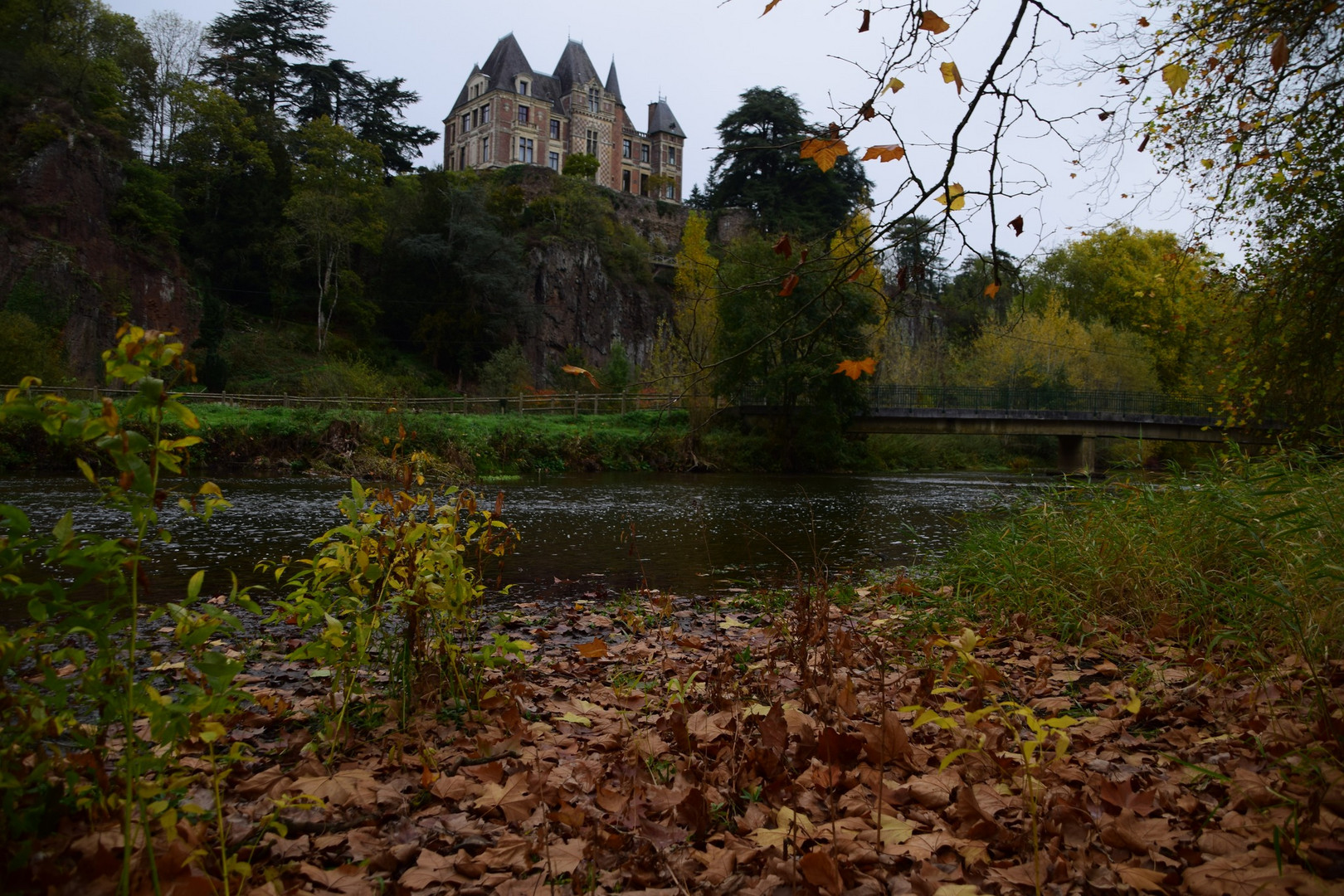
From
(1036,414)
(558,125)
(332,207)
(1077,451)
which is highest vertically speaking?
(558,125)

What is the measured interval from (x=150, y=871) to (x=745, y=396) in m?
29.4

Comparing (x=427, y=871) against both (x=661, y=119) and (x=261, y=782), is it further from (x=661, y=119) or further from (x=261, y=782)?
(x=661, y=119)

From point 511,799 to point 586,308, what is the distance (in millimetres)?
51214

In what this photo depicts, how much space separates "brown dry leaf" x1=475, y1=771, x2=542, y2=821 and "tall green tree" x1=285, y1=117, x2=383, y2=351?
1564 inches

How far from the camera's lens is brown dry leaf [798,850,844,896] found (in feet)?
6.38

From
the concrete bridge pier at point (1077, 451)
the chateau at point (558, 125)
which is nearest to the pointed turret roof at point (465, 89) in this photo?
the chateau at point (558, 125)

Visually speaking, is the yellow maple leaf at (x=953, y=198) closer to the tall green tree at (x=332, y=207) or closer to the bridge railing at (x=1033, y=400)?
the bridge railing at (x=1033, y=400)

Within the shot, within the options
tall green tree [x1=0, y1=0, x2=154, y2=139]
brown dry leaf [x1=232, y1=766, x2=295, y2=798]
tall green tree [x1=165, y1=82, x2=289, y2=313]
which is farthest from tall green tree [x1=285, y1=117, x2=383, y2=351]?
brown dry leaf [x1=232, y1=766, x2=295, y2=798]

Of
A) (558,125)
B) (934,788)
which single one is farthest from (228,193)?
(934,788)

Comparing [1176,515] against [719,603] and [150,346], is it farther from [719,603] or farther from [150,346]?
[150,346]

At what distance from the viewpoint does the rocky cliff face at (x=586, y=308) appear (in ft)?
162

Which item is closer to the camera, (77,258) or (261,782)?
(261,782)

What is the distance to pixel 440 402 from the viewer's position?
31766 millimetres

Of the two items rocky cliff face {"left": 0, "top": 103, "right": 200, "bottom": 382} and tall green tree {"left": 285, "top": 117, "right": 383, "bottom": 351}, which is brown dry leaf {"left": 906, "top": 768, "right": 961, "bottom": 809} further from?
tall green tree {"left": 285, "top": 117, "right": 383, "bottom": 351}
